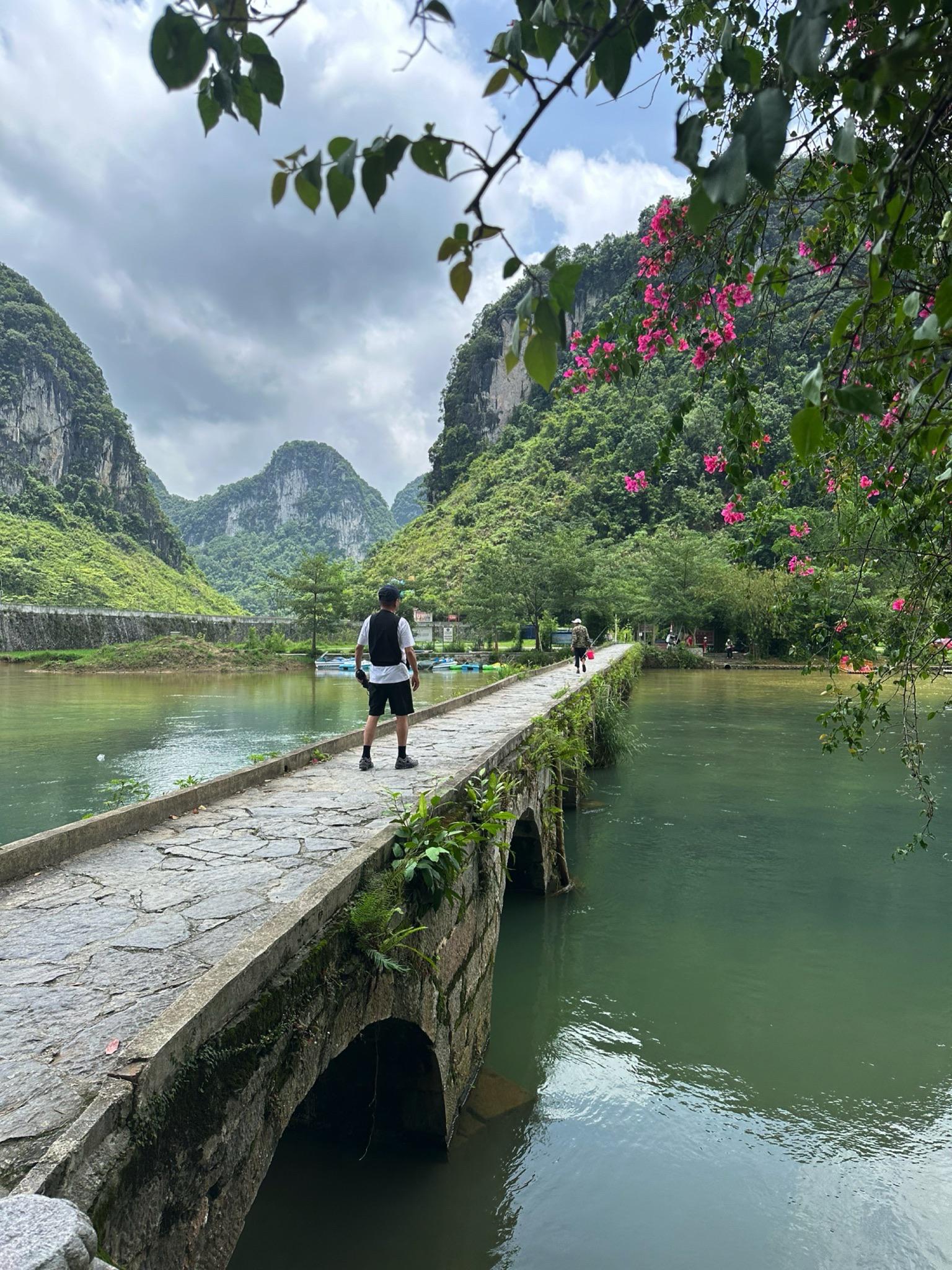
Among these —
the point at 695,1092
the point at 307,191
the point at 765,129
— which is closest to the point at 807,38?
the point at 765,129

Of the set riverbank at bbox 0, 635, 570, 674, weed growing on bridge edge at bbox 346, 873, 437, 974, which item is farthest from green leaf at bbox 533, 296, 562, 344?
riverbank at bbox 0, 635, 570, 674

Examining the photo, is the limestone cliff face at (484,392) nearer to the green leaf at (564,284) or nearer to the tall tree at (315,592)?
the tall tree at (315,592)

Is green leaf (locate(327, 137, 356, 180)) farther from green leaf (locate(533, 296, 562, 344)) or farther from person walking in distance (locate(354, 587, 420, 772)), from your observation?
person walking in distance (locate(354, 587, 420, 772))

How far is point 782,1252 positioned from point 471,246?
191 inches

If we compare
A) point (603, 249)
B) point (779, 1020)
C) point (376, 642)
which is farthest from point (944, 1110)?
point (603, 249)

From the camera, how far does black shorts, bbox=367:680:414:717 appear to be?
6797 millimetres

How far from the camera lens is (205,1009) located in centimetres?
224

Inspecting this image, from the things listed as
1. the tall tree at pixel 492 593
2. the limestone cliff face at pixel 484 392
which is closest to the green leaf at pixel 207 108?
the tall tree at pixel 492 593

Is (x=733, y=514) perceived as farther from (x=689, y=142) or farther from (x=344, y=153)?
(x=344, y=153)

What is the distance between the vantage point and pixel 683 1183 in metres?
4.40

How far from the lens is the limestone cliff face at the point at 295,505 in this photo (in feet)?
550

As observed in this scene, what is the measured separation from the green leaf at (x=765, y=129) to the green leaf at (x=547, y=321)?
30 cm

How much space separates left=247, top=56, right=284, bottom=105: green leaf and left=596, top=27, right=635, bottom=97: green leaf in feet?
1.72

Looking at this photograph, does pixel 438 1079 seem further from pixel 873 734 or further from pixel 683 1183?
pixel 873 734
